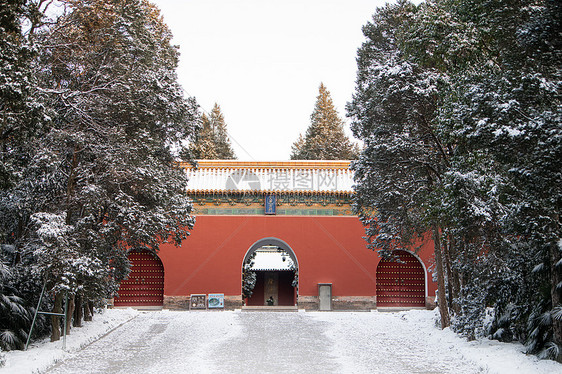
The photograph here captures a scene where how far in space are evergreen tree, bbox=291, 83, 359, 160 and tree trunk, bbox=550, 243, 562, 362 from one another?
932 inches

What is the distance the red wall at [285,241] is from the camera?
1803cm

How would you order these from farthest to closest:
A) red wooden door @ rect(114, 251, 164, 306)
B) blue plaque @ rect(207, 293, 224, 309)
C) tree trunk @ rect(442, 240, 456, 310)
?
red wooden door @ rect(114, 251, 164, 306) < blue plaque @ rect(207, 293, 224, 309) < tree trunk @ rect(442, 240, 456, 310)

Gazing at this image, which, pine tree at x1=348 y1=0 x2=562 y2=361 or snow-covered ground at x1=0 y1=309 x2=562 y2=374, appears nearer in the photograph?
pine tree at x1=348 y1=0 x2=562 y2=361

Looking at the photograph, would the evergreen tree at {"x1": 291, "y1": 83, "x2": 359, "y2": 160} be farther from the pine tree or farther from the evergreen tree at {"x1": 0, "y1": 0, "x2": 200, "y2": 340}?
the evergreen tree at {"x1": 0, "y1": 0, "x2": 200, "y2": 340}

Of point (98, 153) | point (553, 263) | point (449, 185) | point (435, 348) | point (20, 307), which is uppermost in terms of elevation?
point (98, 153)

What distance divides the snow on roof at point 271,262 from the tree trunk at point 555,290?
17379 mm

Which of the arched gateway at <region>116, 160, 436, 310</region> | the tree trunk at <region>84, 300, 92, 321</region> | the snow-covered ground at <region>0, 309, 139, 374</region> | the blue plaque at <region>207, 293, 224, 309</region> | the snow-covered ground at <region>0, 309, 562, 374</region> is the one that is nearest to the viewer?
the snow-covered ground at <region>0, 309, 139, 374</region>

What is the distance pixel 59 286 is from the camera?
8672 millimetres

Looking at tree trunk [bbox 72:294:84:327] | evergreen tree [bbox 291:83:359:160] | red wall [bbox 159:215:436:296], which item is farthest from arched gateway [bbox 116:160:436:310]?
Answer: evergreen tree [bbox 291:83:359:160]

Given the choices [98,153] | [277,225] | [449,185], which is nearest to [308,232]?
[277,225]

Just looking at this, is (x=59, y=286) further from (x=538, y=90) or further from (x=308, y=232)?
(x=308, y=232)

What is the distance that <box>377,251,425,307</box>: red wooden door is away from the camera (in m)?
18.6

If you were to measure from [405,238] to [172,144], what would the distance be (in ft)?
18.9

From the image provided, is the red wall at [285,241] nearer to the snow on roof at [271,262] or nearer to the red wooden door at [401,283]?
the red wooden door at [401,283]
